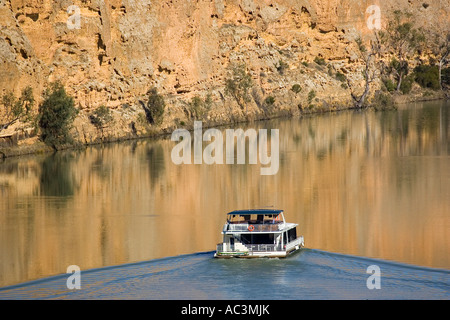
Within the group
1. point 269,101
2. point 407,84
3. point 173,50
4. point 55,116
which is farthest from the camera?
point 407,84

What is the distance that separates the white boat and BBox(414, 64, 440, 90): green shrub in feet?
236

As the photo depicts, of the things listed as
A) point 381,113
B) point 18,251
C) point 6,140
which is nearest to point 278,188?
point 18,251

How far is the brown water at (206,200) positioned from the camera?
80.5 feet

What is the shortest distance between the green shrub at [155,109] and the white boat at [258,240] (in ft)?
125

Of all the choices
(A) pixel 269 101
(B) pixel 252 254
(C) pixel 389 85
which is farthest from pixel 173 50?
(B) pixel 252 254

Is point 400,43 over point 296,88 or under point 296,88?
over

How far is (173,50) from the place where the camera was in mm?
67938

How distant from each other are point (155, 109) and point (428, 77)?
137 feet

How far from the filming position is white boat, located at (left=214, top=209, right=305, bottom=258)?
23094 mm

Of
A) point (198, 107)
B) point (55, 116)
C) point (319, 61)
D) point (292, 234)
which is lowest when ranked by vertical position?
point (292, 234)

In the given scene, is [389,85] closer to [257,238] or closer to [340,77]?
[340,77]

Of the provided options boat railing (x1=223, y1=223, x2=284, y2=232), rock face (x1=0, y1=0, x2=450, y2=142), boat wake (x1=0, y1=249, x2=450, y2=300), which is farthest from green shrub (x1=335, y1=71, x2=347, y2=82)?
boat wake (x1=0, y1=249, x2=450, y2=300)

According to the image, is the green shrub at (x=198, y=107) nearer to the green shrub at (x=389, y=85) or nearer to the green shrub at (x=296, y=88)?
the green shrub at (x=296, y=88)
